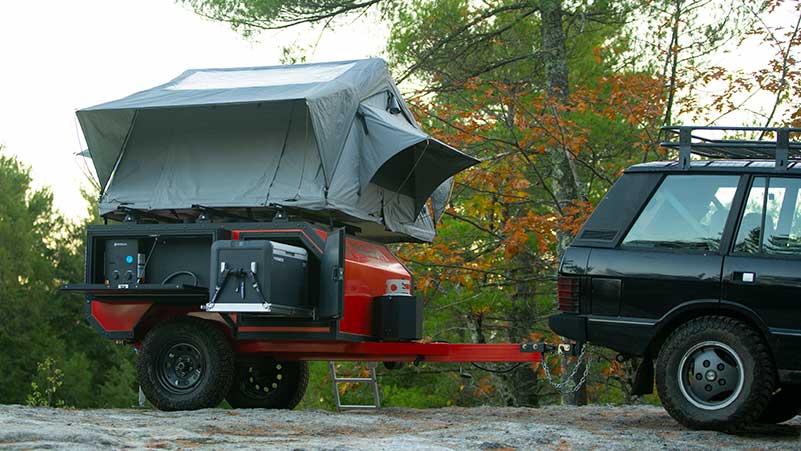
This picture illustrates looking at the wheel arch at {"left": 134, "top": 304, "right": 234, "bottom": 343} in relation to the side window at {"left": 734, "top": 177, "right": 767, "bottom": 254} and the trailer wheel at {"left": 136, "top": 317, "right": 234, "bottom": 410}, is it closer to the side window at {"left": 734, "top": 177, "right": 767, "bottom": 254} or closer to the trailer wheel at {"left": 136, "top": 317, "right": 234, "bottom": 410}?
the trailer wheel at {"left": 136, "top": 317, "right": 234, "bottom": 410}

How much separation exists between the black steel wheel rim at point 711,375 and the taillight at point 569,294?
95cm

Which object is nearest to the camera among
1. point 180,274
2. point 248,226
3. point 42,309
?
point 248,226

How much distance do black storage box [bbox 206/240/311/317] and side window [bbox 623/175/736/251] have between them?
2.86 m

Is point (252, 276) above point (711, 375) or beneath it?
above

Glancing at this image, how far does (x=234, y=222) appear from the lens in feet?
34.9

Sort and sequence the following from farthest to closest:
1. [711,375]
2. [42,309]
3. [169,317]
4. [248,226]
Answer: [42,309], [169,317], [248,226], [711,375]

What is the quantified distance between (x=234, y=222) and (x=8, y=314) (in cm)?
4031

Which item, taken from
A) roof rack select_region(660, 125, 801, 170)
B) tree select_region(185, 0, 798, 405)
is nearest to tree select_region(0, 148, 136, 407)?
tree select_region(185, 0, 798, 405)

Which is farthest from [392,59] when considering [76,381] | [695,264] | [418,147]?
[76,381]

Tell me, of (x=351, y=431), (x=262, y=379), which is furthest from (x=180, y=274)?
(x=351, y=431)

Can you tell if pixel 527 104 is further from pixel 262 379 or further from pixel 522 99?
pixel 262 379

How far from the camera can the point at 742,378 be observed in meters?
8.34

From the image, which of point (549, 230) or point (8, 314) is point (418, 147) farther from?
point (8, 314)

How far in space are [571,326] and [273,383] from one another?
159 inches
